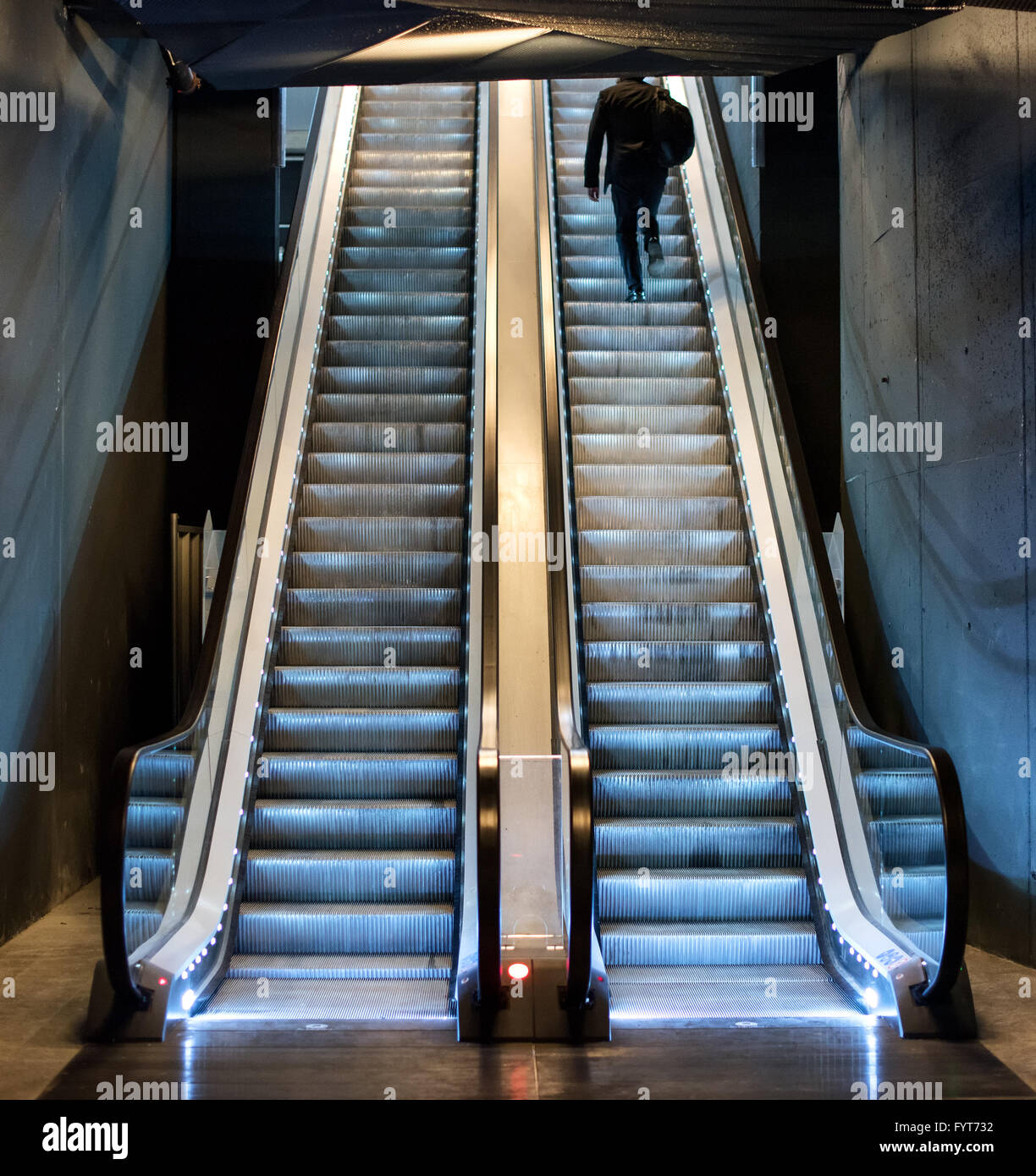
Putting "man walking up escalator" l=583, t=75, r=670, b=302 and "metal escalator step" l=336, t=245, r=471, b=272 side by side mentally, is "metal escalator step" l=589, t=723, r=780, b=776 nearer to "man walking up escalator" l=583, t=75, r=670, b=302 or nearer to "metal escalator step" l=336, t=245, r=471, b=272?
"man walking up escalator" l=583, t=75, r=670, b=302

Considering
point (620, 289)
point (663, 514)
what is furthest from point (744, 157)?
point (663, 514)

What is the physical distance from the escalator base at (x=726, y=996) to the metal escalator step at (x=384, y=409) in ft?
12.9

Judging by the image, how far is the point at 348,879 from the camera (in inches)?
190

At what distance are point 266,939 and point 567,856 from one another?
4.82ft

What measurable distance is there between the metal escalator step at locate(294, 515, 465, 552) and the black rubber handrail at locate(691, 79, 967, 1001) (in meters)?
1.98

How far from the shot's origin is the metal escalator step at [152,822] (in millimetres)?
3885

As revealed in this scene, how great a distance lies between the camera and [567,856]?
392 centimetres

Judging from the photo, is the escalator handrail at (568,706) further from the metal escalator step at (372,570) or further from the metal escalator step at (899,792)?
the metal escalator step at (899,792)

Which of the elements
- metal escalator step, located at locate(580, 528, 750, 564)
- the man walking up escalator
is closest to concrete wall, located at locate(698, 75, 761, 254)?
the man walking up escalator

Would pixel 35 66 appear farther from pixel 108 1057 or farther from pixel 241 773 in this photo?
pixel 108 1057

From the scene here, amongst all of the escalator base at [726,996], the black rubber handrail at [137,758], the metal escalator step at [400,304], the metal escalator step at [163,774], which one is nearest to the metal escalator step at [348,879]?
the metal escalator step at [163,774]

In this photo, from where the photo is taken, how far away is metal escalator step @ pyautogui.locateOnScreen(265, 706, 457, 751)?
5418 mm

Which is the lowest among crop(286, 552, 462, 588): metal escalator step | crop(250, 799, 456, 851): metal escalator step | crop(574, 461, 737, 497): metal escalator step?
crop(250, 799, 456, 851): metal escalator step
